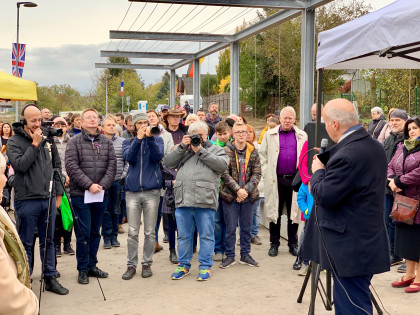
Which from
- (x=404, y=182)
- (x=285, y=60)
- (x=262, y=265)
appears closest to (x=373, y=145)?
(x=404, y=182)

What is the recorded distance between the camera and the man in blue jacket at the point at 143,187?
6211mm

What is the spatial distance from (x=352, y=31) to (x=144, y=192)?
3172 millimetres

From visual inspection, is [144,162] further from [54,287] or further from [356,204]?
[356,204]

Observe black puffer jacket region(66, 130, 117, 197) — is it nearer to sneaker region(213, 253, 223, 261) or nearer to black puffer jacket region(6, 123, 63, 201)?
black puffer jacket region(6, 123, 63, 201)

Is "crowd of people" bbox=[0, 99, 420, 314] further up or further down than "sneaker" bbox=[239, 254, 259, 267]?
further up

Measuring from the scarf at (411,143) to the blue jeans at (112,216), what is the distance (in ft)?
14.5

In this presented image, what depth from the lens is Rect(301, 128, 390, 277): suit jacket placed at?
3.51 m

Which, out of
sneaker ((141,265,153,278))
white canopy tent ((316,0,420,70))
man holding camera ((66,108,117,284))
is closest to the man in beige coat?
sneaker ((141,265,153,278))

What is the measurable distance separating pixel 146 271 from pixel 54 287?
116cm

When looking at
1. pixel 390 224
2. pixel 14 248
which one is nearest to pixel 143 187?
pixel 390 224

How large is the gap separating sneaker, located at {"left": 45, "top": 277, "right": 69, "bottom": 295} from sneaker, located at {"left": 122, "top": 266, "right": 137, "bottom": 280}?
78cm

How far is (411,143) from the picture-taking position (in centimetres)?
589

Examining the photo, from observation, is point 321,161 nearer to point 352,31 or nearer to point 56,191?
point 352,31

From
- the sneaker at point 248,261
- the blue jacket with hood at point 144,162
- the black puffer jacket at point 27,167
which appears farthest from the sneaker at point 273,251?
the black puffer jacket at point 27,167
